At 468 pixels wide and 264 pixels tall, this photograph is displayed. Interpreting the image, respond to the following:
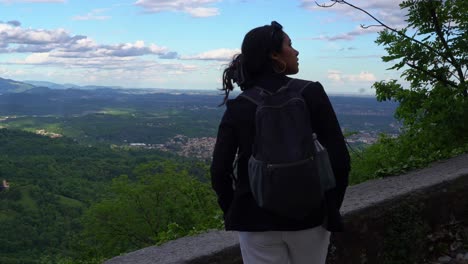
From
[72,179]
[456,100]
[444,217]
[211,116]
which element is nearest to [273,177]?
[444,217]

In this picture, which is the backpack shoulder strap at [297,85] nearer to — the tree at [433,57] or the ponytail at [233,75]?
the ponytail at [233,75]

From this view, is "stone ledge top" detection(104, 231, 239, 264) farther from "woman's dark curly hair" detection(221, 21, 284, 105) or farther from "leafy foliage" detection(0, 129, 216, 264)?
"woman's dark curly hair" detection(221, 21, 284, 105)

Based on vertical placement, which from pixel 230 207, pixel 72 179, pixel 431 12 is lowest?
pixel 72 179

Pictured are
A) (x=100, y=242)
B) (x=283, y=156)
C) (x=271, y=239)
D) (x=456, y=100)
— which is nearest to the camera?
(x=283, y=156)

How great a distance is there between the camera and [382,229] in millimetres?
3336

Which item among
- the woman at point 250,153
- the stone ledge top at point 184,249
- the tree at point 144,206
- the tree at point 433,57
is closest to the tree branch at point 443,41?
the tree at point 433,57

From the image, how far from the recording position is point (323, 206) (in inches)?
66.7

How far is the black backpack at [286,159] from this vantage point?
158 centimetres

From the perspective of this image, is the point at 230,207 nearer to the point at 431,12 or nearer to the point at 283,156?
the point at 283,156

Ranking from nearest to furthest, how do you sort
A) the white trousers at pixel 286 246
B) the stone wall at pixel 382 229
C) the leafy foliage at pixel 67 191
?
1. the white trousers at pixel 286 246
2. the stone wall at pixel 382 229
3. the leafy foliage at pixel 67 191

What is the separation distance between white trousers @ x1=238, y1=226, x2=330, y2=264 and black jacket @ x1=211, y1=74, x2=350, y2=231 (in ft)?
0.11

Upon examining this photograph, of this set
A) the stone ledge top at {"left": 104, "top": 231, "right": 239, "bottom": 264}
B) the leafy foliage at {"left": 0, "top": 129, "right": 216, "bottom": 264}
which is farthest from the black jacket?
the leafy foliage at {"left": 0, "top": 129, "right": 216, "bottom": 264}

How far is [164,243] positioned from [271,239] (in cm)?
185

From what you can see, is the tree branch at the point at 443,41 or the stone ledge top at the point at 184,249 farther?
the tree branch at the point at 443,41
